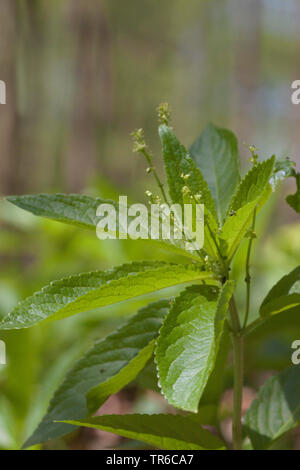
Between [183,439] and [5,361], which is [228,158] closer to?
[183,439]

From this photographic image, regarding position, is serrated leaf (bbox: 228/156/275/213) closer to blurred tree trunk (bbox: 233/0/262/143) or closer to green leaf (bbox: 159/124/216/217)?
green leaf (bbox: 159/124/216/217)

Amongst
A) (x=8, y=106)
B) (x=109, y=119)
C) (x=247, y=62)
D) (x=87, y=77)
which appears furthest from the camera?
(x=247, y=62)

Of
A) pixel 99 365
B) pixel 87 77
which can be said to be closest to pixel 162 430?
pixel 99 365

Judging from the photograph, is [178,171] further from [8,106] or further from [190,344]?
[8,106]

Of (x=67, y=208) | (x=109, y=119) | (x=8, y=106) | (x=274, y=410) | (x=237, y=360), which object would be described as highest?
(x=109, y=119)

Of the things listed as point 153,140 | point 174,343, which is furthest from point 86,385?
point 153,140

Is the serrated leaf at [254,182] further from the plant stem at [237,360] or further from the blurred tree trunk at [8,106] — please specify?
the blurred tree trunk at [8,106]
